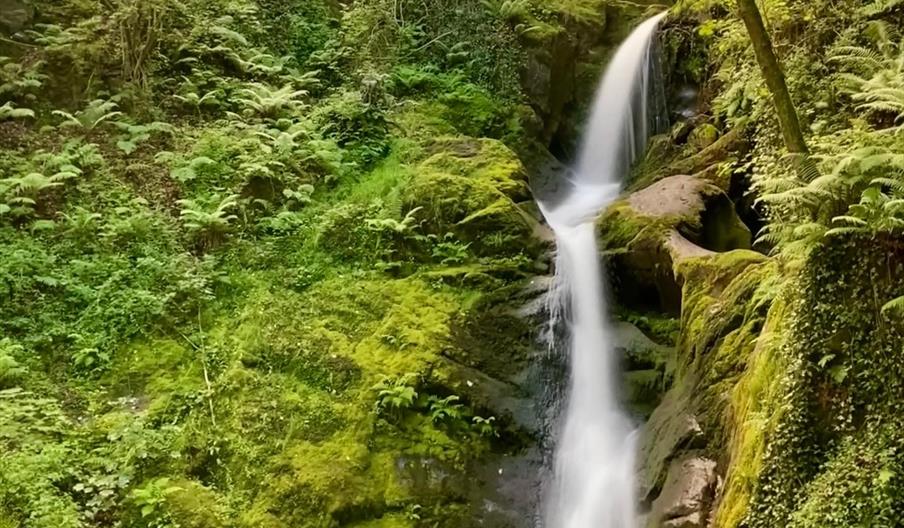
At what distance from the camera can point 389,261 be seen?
844 cm

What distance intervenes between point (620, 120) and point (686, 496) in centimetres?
962

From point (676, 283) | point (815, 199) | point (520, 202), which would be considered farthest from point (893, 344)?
point (520, 202)

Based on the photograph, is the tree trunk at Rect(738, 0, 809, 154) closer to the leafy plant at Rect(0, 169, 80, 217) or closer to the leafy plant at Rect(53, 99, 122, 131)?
the leafy plant at Rect(0, 169, 80, 217)

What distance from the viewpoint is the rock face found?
4.96 meters

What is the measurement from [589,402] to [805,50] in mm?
4139

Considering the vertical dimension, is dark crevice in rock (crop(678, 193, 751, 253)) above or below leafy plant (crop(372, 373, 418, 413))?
above

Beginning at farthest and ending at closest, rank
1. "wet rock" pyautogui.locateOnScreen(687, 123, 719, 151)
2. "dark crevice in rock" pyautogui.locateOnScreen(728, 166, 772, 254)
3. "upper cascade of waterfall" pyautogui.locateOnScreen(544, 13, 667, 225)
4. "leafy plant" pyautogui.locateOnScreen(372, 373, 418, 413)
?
"upper cascade of waterfall" pyautogui.locateOnScreen(544, 13, 667, 225) → "wet rock" pyautogui.locateOnScreen(687, 123, 719, 151) → "dark crevice in rock" pyautogui.locateOnScreen(728, 166, 772, 254) → "leafy plant" pyautogui.locateOnScreen(372, 373, 418, 413)

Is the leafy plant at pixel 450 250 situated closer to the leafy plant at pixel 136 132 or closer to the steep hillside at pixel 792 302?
the steep hillside at pixel 792 302

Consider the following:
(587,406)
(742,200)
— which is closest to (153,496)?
(587,406)

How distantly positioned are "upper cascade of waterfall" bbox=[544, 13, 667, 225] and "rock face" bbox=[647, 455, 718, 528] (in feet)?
24.3

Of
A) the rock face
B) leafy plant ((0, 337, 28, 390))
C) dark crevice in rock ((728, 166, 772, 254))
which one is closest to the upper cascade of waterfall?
dark crevice in rock ((728, 166, 772, 254))

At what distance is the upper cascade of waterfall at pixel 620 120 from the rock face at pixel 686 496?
742 cm

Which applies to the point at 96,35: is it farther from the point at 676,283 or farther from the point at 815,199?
the point at 815,199

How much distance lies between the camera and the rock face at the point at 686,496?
16.3ft
